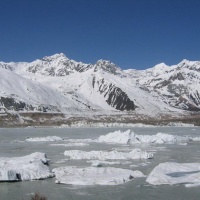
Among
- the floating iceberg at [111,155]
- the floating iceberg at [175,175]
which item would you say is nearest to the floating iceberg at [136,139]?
the floating iceberg at [111,155]

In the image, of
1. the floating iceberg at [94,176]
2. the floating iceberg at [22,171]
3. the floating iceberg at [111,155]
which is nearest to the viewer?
the floating iceberg at [94,176]

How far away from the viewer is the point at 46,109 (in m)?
153

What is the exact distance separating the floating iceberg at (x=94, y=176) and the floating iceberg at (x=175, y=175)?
4.12 feet

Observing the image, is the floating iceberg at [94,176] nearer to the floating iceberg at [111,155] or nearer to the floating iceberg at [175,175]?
the floating iceberg at [175,175]

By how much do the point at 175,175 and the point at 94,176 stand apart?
4.55 metres

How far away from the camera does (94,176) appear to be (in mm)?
20312

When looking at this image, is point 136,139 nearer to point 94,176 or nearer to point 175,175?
point 175,175

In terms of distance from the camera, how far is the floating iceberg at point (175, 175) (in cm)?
1931

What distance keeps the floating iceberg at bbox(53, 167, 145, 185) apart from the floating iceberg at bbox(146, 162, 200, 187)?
1254 mm

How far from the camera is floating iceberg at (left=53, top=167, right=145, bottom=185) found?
758 inches

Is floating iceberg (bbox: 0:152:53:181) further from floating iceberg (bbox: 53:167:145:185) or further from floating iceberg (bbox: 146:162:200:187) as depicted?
floating iceberg (bbox: 146:162:200:187)

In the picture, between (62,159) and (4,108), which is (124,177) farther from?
(4,108)

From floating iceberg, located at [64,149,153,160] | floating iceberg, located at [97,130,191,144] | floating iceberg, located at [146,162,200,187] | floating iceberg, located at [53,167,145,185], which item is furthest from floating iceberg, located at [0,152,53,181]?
floating iceberg, located at [97,130,191,144]

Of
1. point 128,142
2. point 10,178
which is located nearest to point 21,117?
point 128,142
